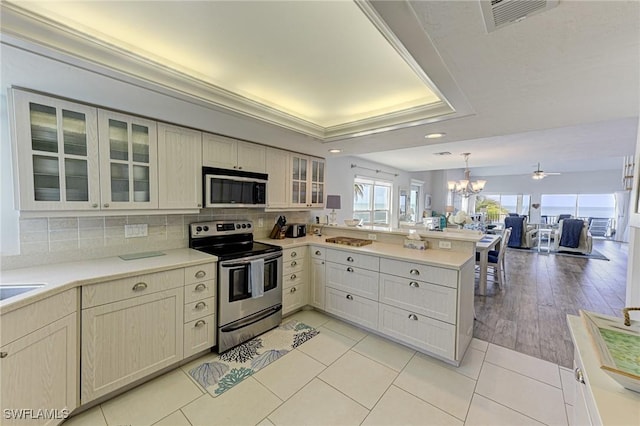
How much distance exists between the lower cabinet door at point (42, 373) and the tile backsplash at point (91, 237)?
0.74 m

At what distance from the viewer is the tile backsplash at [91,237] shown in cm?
191

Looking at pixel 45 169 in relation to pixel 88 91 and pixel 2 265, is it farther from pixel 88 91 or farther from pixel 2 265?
pixel 2 265

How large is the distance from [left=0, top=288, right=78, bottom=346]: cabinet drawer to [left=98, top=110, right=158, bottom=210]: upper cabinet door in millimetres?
766

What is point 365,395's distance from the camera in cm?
194

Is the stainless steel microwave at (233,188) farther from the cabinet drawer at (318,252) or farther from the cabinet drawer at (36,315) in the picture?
the cabinet drawer at (36,315)

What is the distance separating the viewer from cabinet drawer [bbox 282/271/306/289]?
9.93 ft

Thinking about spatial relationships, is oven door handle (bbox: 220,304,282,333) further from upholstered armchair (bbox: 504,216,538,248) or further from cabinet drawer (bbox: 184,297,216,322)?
upholstered armchair (bbox: 504,216,538,248)

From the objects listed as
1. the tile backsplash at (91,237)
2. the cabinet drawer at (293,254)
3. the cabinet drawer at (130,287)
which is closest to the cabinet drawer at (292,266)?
the cabinet drawer at (293,254)

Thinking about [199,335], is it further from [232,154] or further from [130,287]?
[232,154]

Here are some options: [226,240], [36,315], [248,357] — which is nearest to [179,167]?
[226,240]

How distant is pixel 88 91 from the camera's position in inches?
68.8

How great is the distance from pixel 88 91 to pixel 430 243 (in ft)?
11.0

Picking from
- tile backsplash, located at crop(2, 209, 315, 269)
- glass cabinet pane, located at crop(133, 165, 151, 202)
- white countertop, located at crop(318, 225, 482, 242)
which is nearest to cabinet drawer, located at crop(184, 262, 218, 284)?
tile backsplash, located at crop(2, 209, 315, 269)

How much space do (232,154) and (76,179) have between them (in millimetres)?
1362
